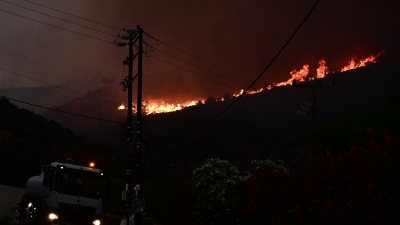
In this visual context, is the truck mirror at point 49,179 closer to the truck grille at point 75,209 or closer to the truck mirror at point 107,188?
the truck grille at point 75,209

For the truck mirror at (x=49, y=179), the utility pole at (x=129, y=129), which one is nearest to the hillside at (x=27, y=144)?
the utility pole at (x=129, y=129)

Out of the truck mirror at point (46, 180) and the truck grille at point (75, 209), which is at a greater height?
the truck mirror at point (46, 180)

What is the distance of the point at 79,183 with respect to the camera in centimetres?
2816

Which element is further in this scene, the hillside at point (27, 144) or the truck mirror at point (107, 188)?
the hillside at point (27, 144)

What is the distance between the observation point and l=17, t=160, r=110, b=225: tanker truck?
2738cm

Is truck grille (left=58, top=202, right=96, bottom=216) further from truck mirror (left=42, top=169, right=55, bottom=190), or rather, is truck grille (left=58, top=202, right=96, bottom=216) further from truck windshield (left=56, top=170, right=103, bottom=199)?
truck mirror (left=42, top=169, right=55, bottom=190)

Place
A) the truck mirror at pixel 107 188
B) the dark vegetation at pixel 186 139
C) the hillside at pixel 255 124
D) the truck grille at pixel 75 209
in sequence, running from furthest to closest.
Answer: the hillside at pixel 255 124 < the dark vegetation at pixel 186 139 < the truck mirror at pixel 107 188 < the truck grille at pixel 75 209

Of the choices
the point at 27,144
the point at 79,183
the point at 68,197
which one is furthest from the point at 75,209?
the point at 27,144

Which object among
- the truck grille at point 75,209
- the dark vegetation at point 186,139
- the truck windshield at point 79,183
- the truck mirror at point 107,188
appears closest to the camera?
the truck grille at point 75,209

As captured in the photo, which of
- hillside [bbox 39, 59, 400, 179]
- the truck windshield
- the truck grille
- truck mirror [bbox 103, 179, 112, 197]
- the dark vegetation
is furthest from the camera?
hillside [bbox 39, 59, 400, 179]

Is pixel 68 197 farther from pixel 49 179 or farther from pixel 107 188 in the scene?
pixel 107 188

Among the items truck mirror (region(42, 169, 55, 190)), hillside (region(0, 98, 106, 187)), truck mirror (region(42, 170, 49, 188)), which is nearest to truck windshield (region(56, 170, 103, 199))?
truck mirror (region(42, 169, 55, 190))

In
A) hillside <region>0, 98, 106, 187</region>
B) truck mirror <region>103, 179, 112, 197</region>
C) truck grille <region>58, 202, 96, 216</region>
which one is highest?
hillside <region>0, 98, 106, 187</region>

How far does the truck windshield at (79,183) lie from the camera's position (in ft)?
90.2
